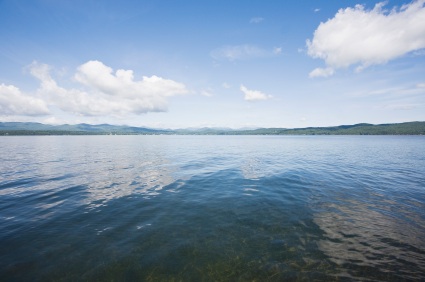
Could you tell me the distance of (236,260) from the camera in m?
10.6

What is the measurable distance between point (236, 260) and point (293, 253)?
3.37 metres

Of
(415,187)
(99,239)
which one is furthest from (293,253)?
(415,187)

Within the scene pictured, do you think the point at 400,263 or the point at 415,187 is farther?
the point at 415,187

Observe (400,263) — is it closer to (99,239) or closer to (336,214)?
(336,214)

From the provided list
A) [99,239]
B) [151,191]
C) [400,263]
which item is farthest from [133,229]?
[400,263]

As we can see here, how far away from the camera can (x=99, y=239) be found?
40.8ft

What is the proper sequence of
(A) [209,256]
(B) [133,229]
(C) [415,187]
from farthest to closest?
1. (C) [415,187]
2. (B) [133,229]
3. (A) [209,256]

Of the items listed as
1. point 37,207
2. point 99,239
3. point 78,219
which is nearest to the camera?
point 99,239

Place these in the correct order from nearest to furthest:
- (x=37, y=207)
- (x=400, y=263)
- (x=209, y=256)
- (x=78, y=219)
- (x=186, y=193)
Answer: (x=400, y=263) → (x=209, y=256) → (x=78, y=219) → (x=37, y=207) → (x=186, y=193)

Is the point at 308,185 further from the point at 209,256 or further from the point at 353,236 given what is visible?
the point at 209,256

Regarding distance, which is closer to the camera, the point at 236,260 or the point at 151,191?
the point at 236,260

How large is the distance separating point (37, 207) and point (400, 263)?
27030 mm

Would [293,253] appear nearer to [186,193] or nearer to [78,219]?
[186,193]

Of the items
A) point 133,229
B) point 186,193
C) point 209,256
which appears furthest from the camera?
point 186,193
